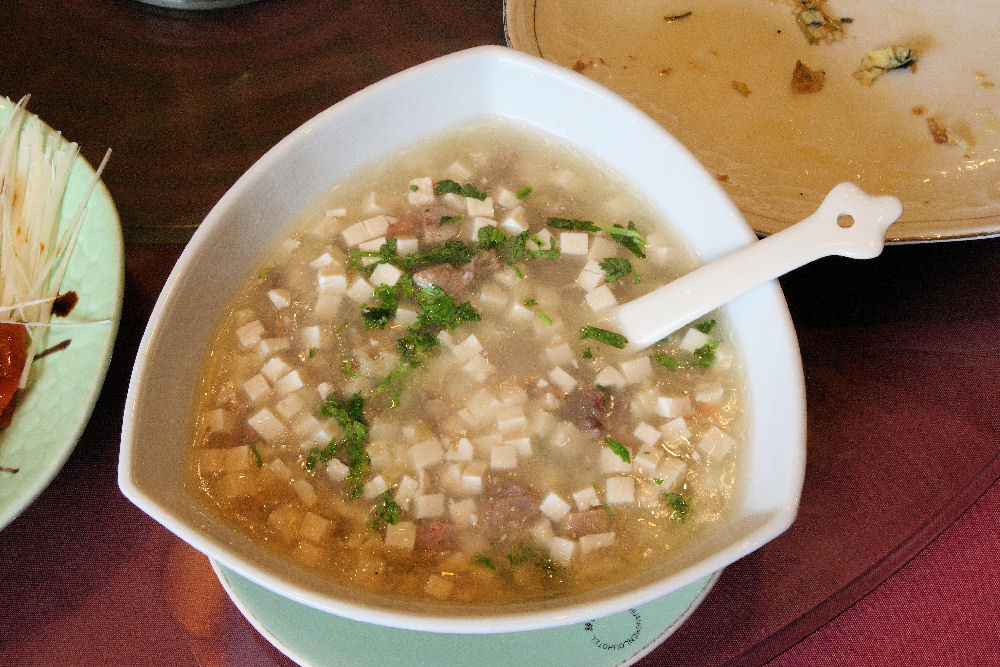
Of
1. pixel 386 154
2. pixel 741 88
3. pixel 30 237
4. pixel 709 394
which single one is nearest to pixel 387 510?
pixel 709 394

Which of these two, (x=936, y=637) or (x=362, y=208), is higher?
(x=362, y=208)

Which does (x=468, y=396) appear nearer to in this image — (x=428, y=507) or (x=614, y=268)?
(x=428, y=507)

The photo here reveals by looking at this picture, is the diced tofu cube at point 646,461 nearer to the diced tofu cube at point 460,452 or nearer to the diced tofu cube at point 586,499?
the diced tofu cube at point 586,499

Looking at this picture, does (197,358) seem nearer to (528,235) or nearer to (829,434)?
(528,235)

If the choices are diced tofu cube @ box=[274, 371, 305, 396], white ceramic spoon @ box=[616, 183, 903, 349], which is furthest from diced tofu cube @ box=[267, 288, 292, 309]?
white ceramic spoon @ box=[616, 183, 903, 349]

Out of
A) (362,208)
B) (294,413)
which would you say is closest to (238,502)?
(294,413)
